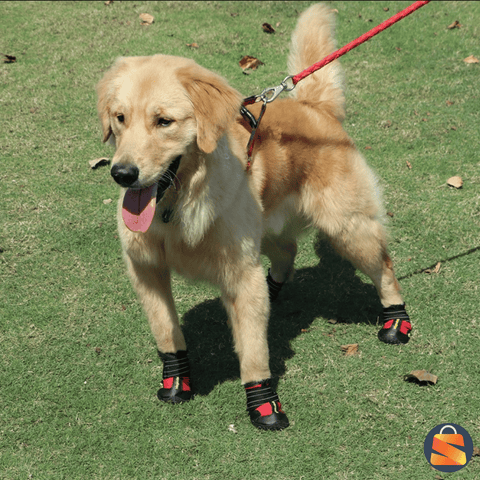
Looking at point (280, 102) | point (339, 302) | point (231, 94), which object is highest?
point (231, 94)

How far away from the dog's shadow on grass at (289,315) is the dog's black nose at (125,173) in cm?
182

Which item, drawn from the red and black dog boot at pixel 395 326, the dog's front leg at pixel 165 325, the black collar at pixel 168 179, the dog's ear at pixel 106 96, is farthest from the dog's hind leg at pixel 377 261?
the dog's ear at pixel 106 96

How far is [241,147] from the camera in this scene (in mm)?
3182

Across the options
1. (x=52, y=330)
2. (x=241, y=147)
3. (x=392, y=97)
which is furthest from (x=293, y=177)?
(x=392, y=97)

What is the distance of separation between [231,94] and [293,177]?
103 centimetres

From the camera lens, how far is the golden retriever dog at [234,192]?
258cm

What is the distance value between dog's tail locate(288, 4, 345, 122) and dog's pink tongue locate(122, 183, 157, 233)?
183 centimetres

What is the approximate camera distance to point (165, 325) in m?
3.41

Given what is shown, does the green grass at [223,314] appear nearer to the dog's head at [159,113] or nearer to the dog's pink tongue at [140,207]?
the dog's pink tongue at [140,207]

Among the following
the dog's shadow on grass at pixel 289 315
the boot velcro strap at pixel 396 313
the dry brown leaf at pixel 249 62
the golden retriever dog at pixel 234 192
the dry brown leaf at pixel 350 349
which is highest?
the golden retriever dog at pixel 234 192

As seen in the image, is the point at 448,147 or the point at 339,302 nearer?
the point at 339,302

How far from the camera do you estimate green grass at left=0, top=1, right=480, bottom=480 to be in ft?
10.5

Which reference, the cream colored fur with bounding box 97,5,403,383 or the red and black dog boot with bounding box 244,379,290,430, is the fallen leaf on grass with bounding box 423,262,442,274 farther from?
the red and black dog boot with bounding box 244,379,290,430

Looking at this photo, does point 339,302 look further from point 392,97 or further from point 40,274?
point 392,97
